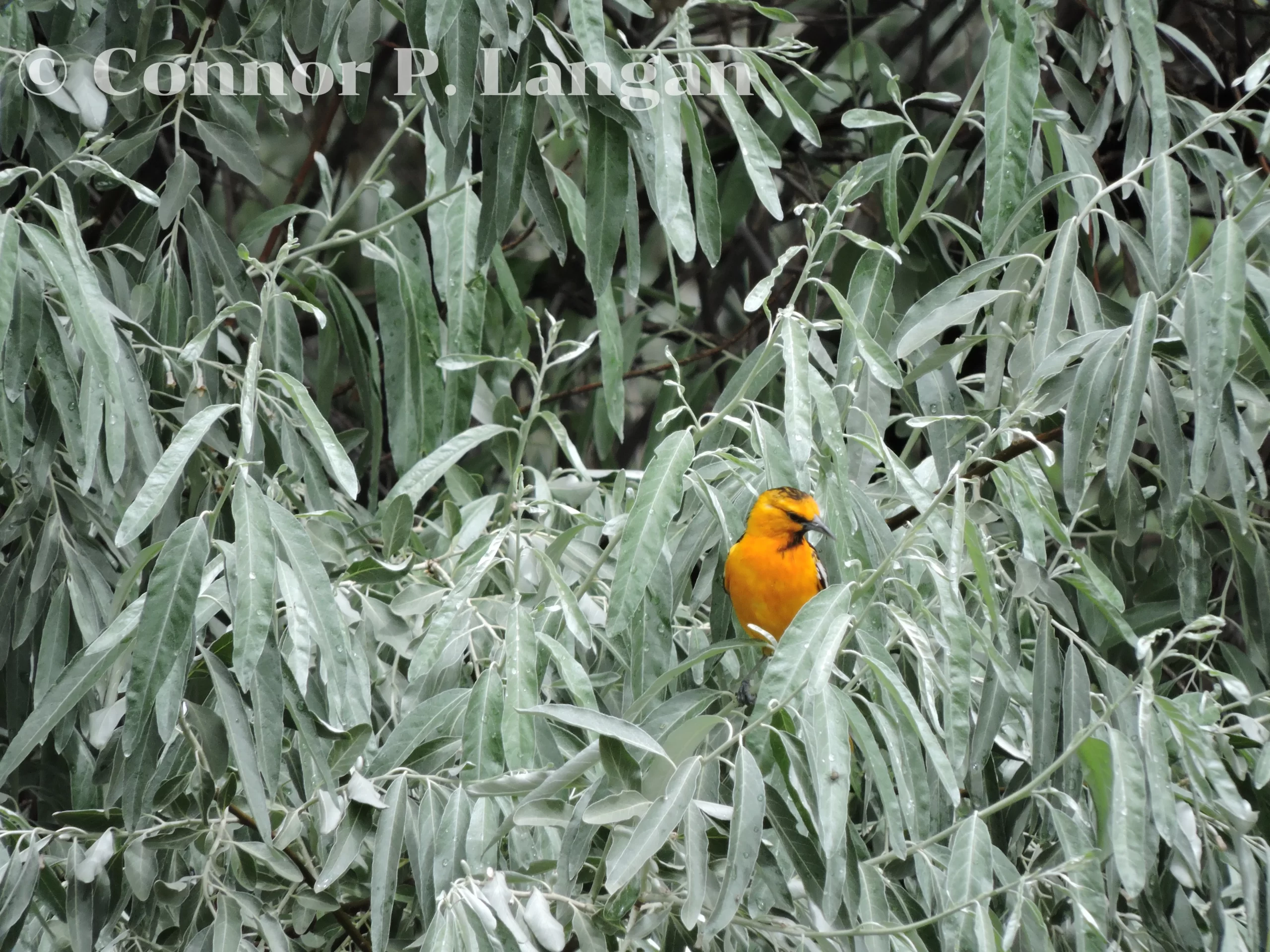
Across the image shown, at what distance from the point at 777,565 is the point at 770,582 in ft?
0.19

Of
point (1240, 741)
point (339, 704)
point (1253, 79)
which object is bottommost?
point (1240, 741)

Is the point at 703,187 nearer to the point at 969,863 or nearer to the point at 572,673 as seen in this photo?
the point at 572,673

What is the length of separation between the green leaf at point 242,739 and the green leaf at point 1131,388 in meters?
1.22

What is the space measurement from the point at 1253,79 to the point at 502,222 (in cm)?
112

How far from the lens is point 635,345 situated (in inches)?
157

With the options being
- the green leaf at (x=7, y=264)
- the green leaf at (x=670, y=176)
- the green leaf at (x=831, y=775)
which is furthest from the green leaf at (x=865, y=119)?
the green leaf at (x=7, y=264)

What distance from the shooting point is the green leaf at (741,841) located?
148cm

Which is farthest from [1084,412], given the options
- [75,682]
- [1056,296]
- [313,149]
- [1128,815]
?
[313,149]

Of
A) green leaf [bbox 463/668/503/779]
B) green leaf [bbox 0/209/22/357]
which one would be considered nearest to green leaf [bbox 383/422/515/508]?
green leaf [bbox 463/668/503/779]

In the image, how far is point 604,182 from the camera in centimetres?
210

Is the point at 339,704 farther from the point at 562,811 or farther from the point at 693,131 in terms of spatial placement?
the point at 693,131

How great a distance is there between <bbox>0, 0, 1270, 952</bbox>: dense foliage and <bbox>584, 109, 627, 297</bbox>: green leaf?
10 millimetres

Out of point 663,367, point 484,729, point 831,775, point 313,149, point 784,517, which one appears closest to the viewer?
point 831,775

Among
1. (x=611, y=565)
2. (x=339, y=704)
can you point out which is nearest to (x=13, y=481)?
(x=339, y=704)
